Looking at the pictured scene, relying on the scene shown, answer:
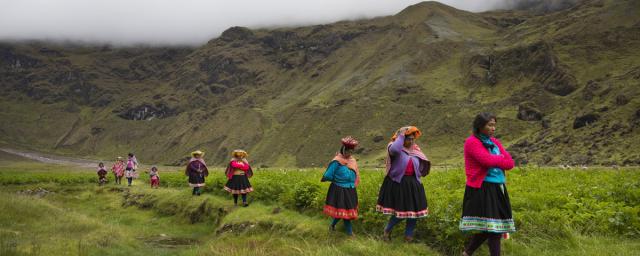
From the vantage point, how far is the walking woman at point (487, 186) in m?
8.14

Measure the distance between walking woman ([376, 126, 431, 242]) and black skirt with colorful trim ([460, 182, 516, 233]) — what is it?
5.62 ft

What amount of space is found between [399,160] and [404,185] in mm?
536

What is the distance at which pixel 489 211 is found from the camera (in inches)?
323

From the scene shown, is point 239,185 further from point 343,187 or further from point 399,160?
point 399,160

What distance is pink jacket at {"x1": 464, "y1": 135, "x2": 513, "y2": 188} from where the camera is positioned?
26.5 feet

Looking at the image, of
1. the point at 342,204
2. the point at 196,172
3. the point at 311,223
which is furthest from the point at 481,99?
the point at 342,204

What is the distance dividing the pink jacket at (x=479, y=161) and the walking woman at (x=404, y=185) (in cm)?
179

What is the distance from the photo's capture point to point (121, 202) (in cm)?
2730

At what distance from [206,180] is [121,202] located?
660cm

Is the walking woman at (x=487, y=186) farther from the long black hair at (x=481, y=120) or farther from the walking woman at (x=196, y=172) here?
the walking woman at (x=196, y=172)

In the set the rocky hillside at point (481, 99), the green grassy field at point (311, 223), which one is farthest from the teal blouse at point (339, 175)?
the rocky hillside at point (481, 99)

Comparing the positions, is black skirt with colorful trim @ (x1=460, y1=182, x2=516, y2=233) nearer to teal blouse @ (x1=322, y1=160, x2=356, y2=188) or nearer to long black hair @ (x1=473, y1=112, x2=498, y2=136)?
long black hair @ (x1=473, y1=112, x2=498, y2=136)

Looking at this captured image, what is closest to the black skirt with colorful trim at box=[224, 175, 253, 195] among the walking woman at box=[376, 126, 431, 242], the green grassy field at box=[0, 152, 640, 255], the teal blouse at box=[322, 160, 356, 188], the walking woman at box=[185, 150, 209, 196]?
the green grassy field at box=[0, 152, 640, 255]

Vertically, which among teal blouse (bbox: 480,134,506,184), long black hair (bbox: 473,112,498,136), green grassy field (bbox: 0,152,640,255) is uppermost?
long black hair (bbox: 473,112,498,136)
